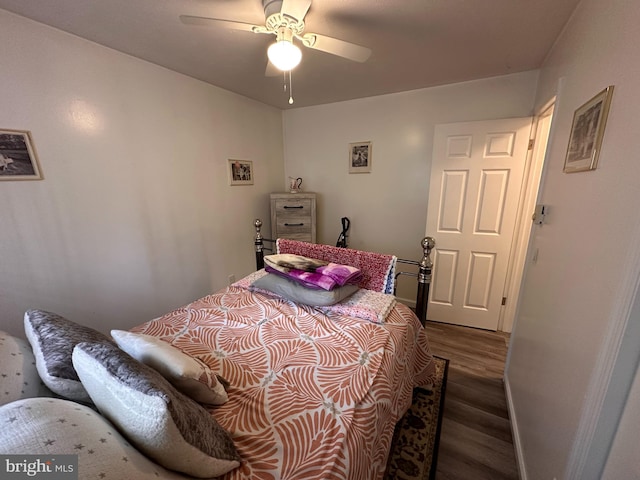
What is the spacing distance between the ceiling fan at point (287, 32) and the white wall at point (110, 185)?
43.8 inches

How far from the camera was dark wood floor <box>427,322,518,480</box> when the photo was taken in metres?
A: 1.36

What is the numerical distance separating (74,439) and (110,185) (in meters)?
1.96

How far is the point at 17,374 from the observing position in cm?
74

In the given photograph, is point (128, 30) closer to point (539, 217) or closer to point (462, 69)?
point (462, 69)

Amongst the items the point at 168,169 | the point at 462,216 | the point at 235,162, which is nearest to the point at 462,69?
the point at 462,216

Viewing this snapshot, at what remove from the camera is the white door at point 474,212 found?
7.36ft

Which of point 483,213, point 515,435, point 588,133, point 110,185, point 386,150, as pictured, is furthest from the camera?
point 386,150

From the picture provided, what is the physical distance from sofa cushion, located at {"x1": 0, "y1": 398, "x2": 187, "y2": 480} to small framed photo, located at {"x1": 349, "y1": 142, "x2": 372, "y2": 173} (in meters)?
2.95

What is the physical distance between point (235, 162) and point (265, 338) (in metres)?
2.15

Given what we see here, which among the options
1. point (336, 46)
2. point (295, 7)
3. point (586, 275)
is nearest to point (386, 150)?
point (336, 46)

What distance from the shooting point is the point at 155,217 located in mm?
2219

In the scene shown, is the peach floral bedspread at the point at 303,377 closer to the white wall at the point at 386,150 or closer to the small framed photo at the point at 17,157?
the small framed photo at the point at 17,157

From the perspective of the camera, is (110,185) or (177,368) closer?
(177,368)

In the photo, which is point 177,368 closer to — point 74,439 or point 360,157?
point 74,439
